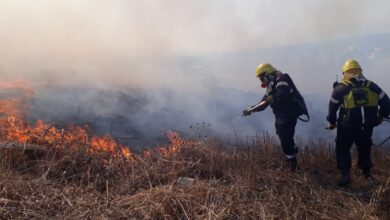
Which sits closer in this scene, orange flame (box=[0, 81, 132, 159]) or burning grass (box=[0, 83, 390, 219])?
burning grass (box=[0, 83, 390, 219])

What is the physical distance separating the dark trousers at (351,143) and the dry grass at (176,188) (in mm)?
308

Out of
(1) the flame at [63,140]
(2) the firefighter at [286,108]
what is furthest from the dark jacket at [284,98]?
(1) the flame at [63,140]

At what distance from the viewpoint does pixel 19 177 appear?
185 inches

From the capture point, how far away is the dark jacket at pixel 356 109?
568 cm

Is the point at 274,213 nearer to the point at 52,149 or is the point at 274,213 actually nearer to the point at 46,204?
the point at 46,204

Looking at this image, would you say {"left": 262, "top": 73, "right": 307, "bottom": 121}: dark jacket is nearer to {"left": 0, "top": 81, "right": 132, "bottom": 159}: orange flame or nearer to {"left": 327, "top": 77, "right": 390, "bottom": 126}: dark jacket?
{"left": 327, "top": 77, "right": 390, "bottom": 126}: dark jacket

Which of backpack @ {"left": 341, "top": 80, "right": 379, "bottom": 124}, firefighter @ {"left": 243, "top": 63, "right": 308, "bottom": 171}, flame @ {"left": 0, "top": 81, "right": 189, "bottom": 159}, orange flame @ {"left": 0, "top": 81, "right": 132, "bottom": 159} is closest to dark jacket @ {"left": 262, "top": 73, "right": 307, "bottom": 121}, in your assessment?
firefighter @ {"left": 243, "top": 63, "right": 308, "bottom": 171}

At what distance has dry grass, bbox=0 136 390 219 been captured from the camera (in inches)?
→ 160

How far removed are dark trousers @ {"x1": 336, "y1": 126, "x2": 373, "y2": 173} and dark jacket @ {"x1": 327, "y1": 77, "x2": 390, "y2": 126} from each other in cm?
13

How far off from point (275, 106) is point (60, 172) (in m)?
3.29

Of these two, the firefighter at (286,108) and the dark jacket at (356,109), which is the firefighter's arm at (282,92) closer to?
the firefighter at (286,108)

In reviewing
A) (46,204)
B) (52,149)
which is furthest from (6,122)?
(46,204)

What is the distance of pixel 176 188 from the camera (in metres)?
4.55

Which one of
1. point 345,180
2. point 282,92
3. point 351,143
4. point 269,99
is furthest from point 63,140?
point 351,143
